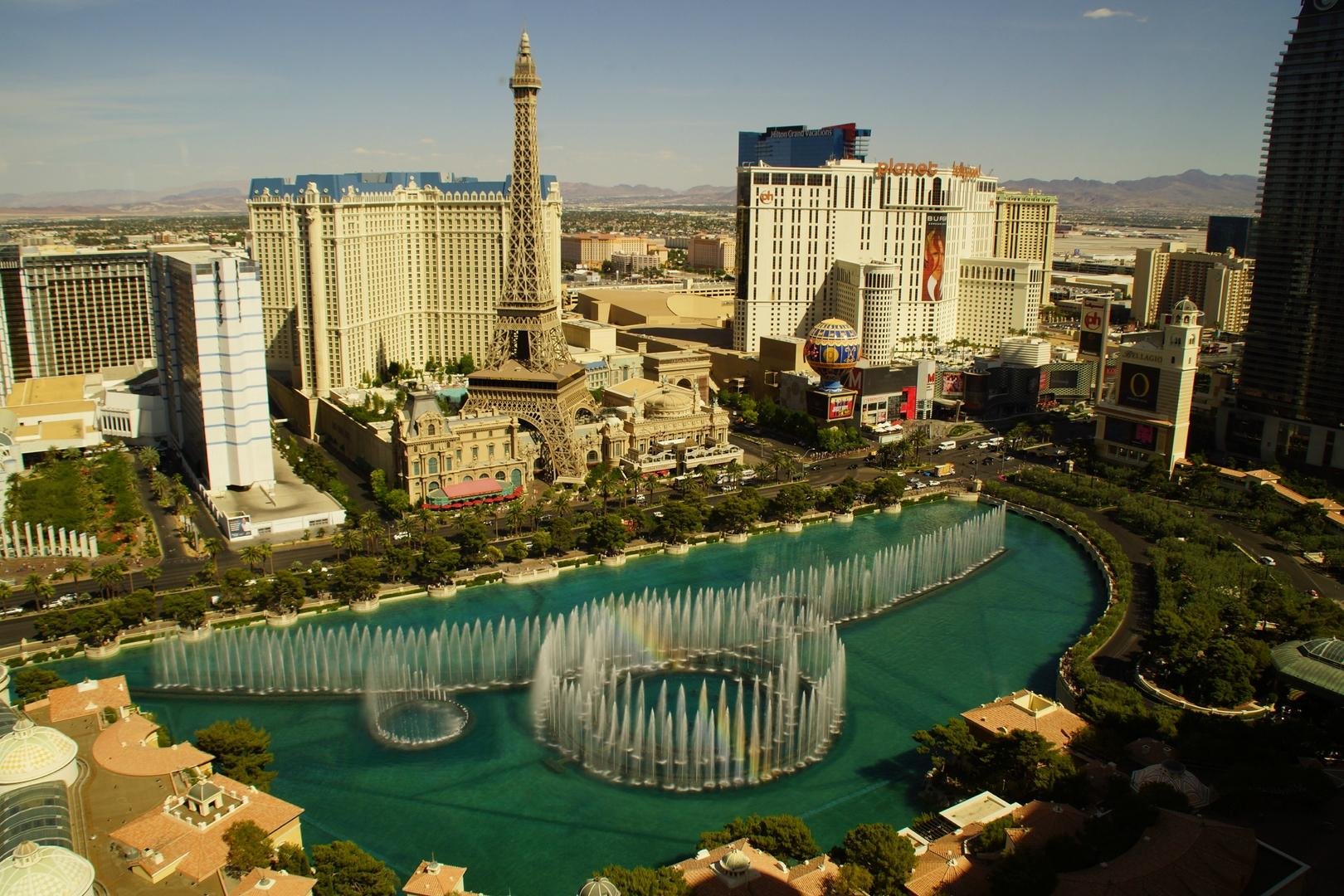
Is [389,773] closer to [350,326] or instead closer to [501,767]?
[501,767]

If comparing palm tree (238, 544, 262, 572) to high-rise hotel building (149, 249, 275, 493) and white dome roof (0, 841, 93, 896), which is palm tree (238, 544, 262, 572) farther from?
white dome roof (0, 841, 93, 896)

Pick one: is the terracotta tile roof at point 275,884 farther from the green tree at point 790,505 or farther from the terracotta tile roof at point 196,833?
the green tree at point 790,505

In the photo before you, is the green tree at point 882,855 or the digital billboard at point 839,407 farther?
the digital billboard at point 839,407

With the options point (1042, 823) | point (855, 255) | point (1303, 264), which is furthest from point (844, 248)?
point (1042, 823)

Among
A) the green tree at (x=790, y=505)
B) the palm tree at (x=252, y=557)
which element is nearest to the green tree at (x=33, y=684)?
the palm tree at (x=252, y=557)

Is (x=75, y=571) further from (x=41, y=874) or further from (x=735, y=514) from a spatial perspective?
(x=41, y=874)
